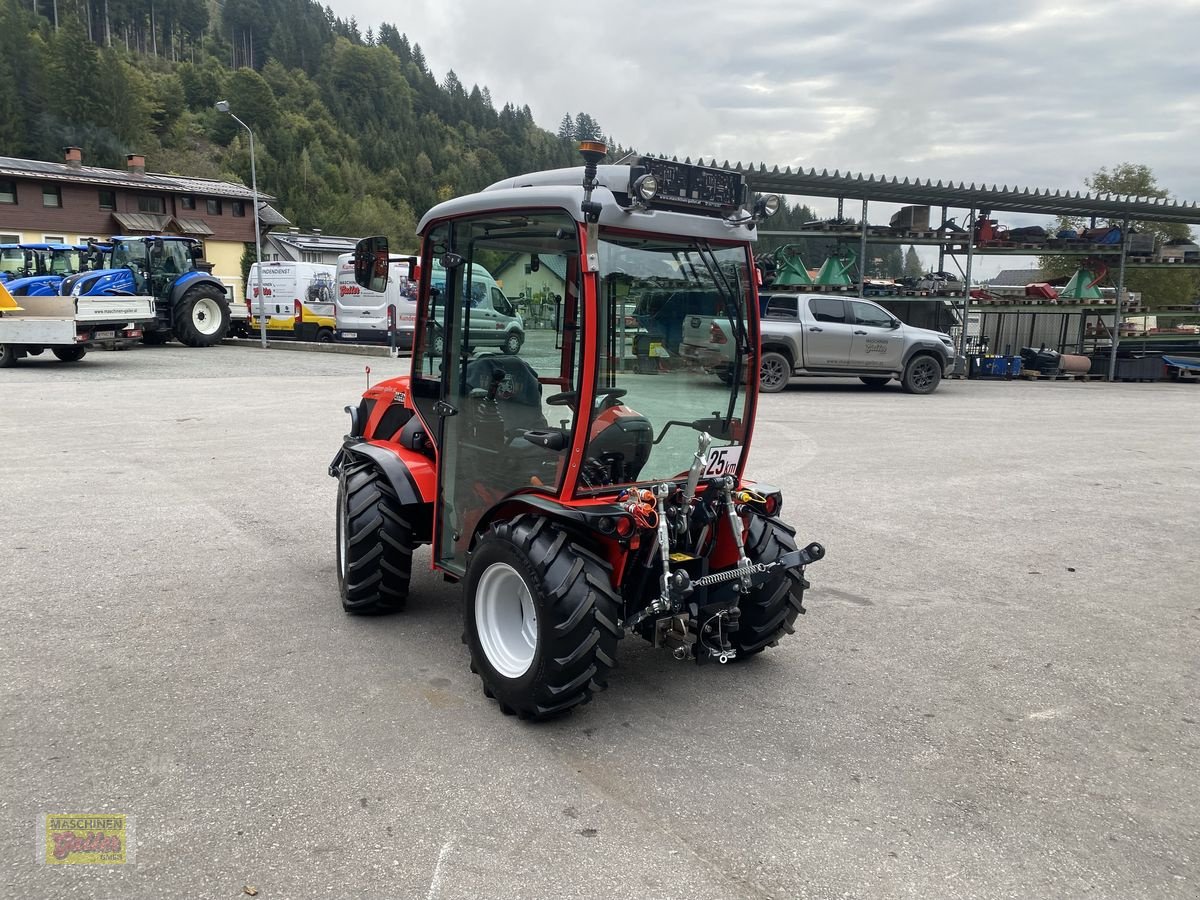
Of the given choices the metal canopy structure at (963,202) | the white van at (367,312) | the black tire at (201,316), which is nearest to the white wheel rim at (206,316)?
the black tire at (201,316)

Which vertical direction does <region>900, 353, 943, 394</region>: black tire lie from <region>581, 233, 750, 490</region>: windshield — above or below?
below

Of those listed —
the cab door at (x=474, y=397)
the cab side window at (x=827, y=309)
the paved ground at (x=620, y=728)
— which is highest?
the cab side window at (x=827, y=309)

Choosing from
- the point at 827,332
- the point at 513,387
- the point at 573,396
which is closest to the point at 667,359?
the point at 573,396

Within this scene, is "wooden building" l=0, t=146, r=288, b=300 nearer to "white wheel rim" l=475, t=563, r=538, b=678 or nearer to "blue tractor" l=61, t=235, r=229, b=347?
"blue tractor" l=61, t=235, r=229, b=347

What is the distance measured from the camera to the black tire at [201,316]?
2322cm

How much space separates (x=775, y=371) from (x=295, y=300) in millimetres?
17133

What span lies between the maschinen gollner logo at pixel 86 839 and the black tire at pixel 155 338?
76.5 feet

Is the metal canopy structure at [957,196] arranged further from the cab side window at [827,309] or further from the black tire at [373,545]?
the black tire at [373,545]

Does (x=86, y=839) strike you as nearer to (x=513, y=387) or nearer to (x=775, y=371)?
(x=513, y=387)

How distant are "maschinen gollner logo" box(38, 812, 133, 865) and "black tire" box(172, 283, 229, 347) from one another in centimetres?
2254

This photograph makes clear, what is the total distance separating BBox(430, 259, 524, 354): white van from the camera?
4.34 meters

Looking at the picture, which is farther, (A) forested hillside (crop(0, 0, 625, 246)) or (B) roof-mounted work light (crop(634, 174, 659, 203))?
(A) forested hillside (crop(0, 0, 625, 246))

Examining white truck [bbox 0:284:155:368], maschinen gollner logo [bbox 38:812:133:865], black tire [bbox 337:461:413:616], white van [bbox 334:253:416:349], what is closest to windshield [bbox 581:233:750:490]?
black tire [bbox 337:461:413:616]

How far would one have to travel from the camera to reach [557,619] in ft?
11.8
